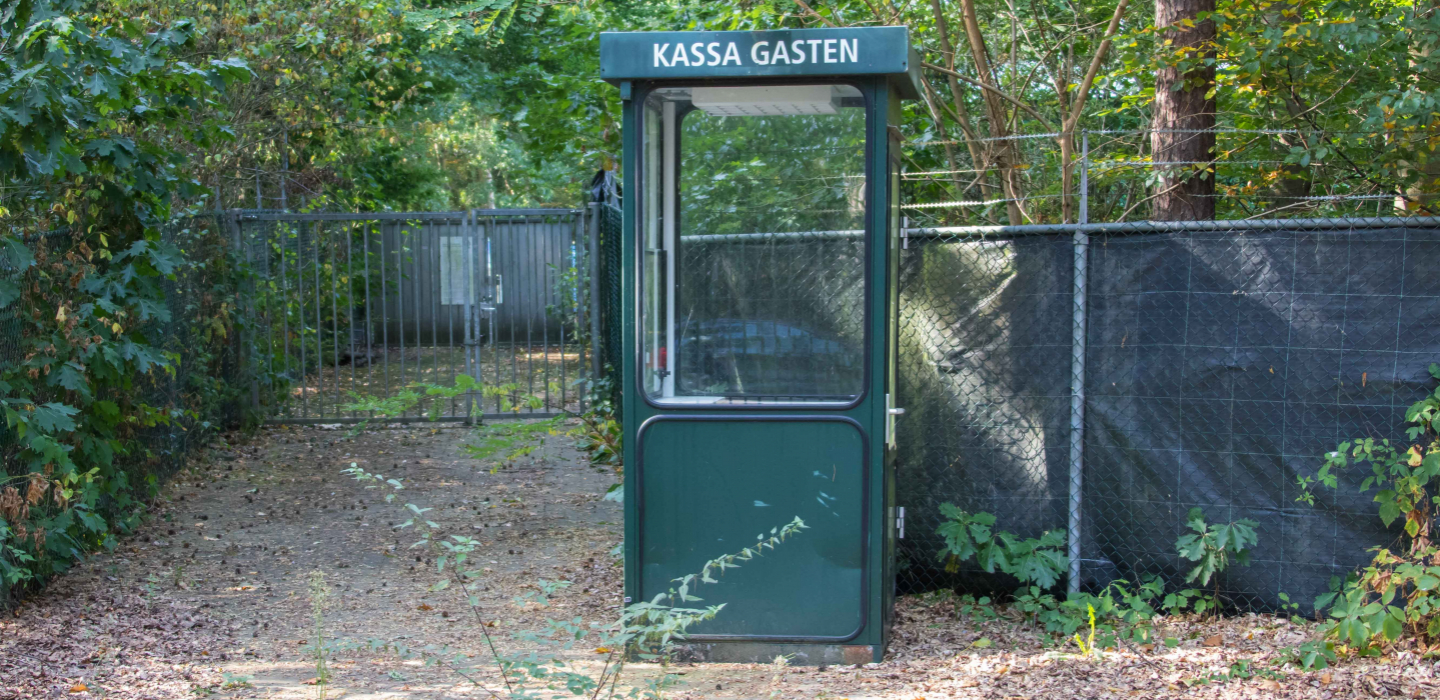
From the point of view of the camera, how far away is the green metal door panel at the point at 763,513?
4.05 metres

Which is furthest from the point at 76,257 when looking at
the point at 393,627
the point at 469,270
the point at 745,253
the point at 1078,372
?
the point at 469,270

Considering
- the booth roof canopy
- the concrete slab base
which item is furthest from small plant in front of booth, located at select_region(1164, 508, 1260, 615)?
the booth roof canopy

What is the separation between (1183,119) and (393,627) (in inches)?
182

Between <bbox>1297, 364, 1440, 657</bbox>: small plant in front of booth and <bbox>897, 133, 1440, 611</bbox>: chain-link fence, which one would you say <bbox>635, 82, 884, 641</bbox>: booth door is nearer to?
<bbox>897, 133, 1440, 611</bbox>: chain-link fence

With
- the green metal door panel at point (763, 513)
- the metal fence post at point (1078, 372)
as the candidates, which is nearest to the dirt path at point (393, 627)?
the green metal door panel at point (763, 513)

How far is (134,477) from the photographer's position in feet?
21.2

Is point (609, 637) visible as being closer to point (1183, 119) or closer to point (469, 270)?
point (1183, 119)

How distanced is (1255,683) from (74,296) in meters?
5.41

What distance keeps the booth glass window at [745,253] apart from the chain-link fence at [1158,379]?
732mm

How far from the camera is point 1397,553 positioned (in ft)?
14.1

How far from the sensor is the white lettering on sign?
3787 millimetres

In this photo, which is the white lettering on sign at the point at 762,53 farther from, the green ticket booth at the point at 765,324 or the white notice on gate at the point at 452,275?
the white notice on gate at the point at 452,275

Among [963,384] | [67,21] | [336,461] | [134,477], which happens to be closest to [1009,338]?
[963,384]

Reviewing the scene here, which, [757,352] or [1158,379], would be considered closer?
[757,352]
